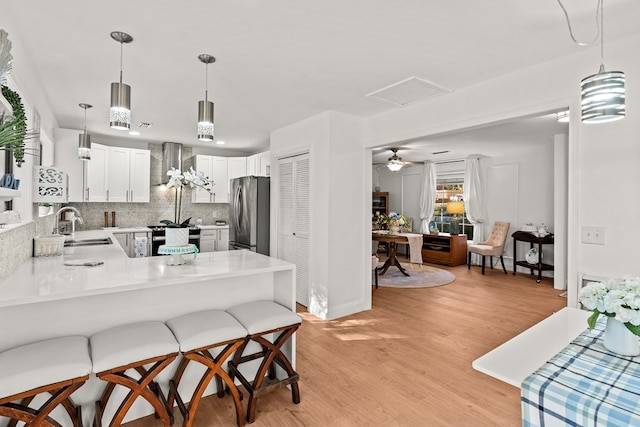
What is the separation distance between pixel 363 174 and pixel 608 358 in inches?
127

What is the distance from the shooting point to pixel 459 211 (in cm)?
802

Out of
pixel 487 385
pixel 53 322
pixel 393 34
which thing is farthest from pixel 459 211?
pixel 53 322

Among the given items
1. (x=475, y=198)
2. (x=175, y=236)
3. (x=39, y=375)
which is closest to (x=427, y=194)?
(x=475, y=198)

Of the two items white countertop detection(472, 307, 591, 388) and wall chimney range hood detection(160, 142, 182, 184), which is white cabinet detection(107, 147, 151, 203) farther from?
white countertop detection(472, 307, 591, 388)

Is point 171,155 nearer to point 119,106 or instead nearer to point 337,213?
point 337,213

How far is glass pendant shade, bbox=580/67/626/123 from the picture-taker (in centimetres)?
150

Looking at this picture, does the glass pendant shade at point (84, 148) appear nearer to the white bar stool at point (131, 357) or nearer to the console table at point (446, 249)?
the white bar stool at point (131, 357)

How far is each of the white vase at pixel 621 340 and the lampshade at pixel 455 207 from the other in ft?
23.0

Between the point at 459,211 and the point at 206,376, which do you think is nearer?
the point at 206,376

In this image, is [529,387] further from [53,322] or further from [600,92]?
[53,322]

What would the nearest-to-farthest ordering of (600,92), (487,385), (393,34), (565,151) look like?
(600,92)
(393,34)
(487,385)
(565,151)

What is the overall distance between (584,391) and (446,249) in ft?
22.2

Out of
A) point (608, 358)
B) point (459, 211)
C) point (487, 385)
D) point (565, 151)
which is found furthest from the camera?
point (459, 211)

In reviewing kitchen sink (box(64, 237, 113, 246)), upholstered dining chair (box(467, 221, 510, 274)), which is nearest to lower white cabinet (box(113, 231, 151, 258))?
kitchen sink (box(64, 237, 113, 246))
